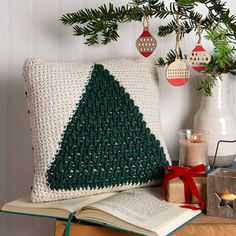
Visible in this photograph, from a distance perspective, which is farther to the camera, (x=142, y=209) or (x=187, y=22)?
(x=187, y=22)

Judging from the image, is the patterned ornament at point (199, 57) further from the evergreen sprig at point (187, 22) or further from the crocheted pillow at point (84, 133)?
the crocheted pillow at point (84, 133)

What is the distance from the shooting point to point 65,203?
1.00m

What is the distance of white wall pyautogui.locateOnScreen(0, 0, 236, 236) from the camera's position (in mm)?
1354

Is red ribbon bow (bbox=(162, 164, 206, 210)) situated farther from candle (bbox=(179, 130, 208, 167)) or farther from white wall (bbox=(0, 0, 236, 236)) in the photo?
white wall (bbox=(0, 0, 236, 236))

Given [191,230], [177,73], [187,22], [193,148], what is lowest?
[191,230]

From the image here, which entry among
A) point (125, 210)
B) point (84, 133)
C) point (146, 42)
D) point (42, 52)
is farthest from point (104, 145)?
point (42, 52)

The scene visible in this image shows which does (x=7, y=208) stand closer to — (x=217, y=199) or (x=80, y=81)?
(x=80, y=81)

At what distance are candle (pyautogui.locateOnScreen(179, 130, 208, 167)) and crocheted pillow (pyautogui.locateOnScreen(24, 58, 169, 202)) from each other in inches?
2.7

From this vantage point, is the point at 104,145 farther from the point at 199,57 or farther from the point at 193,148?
the point at 199,57

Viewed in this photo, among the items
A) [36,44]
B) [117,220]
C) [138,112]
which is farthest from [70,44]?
[117,220]

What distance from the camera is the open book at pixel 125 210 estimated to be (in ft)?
2.82

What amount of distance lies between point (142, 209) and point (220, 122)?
37 centimetres

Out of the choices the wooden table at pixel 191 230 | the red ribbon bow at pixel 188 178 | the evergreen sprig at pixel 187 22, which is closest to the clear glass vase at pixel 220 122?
the evergreen sprig at pixel 187 22

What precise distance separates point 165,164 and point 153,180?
0.05 m
